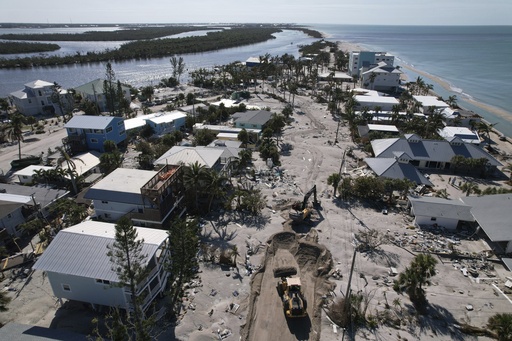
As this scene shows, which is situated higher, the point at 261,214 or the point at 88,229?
the point at 88,229

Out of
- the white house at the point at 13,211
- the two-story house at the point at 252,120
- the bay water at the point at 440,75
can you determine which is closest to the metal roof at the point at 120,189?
the white house at the point at 13,211

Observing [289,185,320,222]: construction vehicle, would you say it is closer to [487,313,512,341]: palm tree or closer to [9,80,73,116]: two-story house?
[487,313,512,341]: palm tree

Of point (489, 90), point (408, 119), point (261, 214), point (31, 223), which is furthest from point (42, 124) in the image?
point (489, 90)

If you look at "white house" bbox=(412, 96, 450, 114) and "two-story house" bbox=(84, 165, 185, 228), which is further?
"white house" bbox=(412, 96, 450, 114)

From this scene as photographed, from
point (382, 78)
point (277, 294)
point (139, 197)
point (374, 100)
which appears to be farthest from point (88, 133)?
point (382, 78)

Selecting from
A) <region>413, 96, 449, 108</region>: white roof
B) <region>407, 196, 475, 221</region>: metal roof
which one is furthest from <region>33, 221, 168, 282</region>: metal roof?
<region>413, 96, 449, 108</region>: white roof

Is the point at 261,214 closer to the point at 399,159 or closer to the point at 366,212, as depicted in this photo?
the point at 366,212
